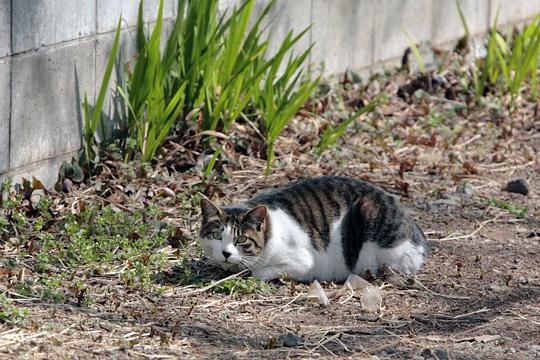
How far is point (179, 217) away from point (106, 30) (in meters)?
1.09

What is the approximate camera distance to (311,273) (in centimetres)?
477

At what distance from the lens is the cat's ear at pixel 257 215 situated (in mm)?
4531

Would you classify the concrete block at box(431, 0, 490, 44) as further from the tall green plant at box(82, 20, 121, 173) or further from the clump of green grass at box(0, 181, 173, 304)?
the clump of green grass at box(0, 181, 173, 304)

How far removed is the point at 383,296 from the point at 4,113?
2018mm

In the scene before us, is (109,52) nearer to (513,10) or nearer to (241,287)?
(241,287)

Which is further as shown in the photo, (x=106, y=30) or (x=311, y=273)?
(x=106, y=30)

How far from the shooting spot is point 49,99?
5285 mm

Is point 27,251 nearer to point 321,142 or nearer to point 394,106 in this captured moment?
point 321,142

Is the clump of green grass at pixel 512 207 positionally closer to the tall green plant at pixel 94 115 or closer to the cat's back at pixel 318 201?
the cat's back at pixel 318 201

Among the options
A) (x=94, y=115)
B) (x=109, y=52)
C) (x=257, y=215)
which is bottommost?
(x=257, y=215)

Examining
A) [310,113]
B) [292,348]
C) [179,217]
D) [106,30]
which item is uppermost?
[106,30]

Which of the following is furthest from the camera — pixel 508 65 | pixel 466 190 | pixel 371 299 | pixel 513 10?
pixel 513 10

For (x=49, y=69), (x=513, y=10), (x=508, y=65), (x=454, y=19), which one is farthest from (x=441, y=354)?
(x=513, y=10)

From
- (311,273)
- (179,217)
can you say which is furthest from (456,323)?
(179,217)
